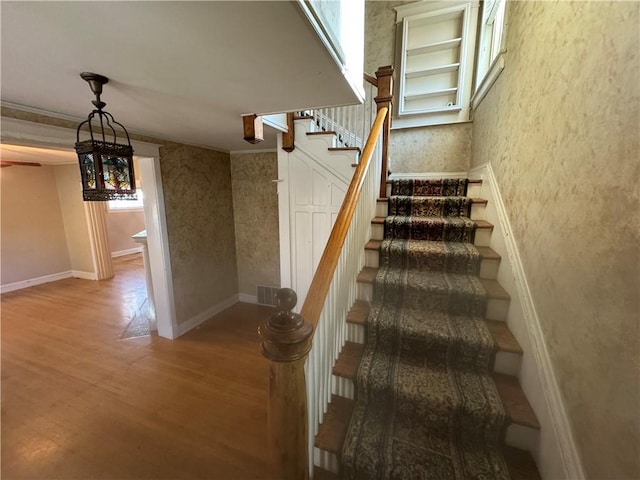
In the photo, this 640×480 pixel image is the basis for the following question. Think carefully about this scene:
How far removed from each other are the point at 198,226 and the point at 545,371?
3387 millimetres

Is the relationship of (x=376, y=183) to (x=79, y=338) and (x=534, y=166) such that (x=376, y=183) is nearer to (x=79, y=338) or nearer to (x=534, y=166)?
(x=534, y=166)

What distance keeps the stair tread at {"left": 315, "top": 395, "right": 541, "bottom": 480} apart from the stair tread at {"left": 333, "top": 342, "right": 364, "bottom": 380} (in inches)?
7.3

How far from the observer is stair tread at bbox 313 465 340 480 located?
1.12m

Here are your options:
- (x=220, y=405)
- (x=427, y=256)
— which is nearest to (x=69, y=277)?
(x=220, y=405)

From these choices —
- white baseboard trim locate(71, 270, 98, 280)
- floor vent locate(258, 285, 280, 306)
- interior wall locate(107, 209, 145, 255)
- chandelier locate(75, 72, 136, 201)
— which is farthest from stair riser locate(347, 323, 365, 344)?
interior wall locate(107, 209, 145, 255)

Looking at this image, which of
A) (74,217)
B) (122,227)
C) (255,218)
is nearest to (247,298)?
(255,218)

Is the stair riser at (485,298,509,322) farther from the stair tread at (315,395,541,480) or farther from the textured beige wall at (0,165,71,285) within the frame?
the textured beige wall at (0,165,71,285)

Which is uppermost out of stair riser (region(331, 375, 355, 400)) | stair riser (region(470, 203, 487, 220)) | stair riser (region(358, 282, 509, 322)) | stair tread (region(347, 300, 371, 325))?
stair riser (region(470, 203, 487, 220))

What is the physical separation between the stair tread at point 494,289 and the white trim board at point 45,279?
613 cm

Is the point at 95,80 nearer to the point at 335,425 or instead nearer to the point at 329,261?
the point at 329,261

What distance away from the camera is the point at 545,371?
107 centimetres

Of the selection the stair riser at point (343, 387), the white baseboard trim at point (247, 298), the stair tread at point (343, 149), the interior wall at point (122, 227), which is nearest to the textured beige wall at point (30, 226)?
the interior wall at point (122, 227)

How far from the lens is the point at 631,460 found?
2.25 feet

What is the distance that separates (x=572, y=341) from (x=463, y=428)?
60 centimetres
